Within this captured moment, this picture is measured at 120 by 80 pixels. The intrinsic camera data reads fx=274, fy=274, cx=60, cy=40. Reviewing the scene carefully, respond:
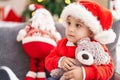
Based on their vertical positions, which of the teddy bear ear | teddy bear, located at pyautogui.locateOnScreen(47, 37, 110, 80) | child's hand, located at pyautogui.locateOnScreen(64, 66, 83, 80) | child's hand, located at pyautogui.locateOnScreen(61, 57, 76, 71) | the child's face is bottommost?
child's hand, located at pyautogui.locateOnScreen(64, 66, 83, 80)

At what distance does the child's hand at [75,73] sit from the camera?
136 centimetres

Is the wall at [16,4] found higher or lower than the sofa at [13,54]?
higher

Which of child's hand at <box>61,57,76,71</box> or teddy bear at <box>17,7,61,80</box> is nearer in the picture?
child's hand at <box>61,57,76,71</box>

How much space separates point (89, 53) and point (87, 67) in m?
0.08

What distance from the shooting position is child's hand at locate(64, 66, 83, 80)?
4.47ft

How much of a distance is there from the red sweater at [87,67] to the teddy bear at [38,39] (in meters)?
0.21

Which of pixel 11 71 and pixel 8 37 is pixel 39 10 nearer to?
pixel 8 37

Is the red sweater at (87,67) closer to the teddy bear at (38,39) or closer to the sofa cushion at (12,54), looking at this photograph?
the teddy bear at (38,39)

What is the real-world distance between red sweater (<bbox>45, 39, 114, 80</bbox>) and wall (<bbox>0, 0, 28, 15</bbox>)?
99.2 inches

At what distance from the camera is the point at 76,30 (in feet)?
4.59

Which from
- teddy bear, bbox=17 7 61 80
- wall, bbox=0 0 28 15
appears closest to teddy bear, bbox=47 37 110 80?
teddy bear, bbox=17 7 61 80

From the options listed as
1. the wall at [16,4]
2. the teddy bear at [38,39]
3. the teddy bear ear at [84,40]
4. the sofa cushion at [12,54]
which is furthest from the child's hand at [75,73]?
the wall at [16,4]

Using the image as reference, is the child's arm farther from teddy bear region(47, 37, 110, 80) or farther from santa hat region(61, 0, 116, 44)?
santa hat region(61, 0, 116, 44)

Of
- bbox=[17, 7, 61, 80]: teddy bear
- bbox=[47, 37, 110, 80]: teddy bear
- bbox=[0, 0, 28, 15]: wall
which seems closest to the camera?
bbox=[47, 37, 110, 80]: teddy bear
